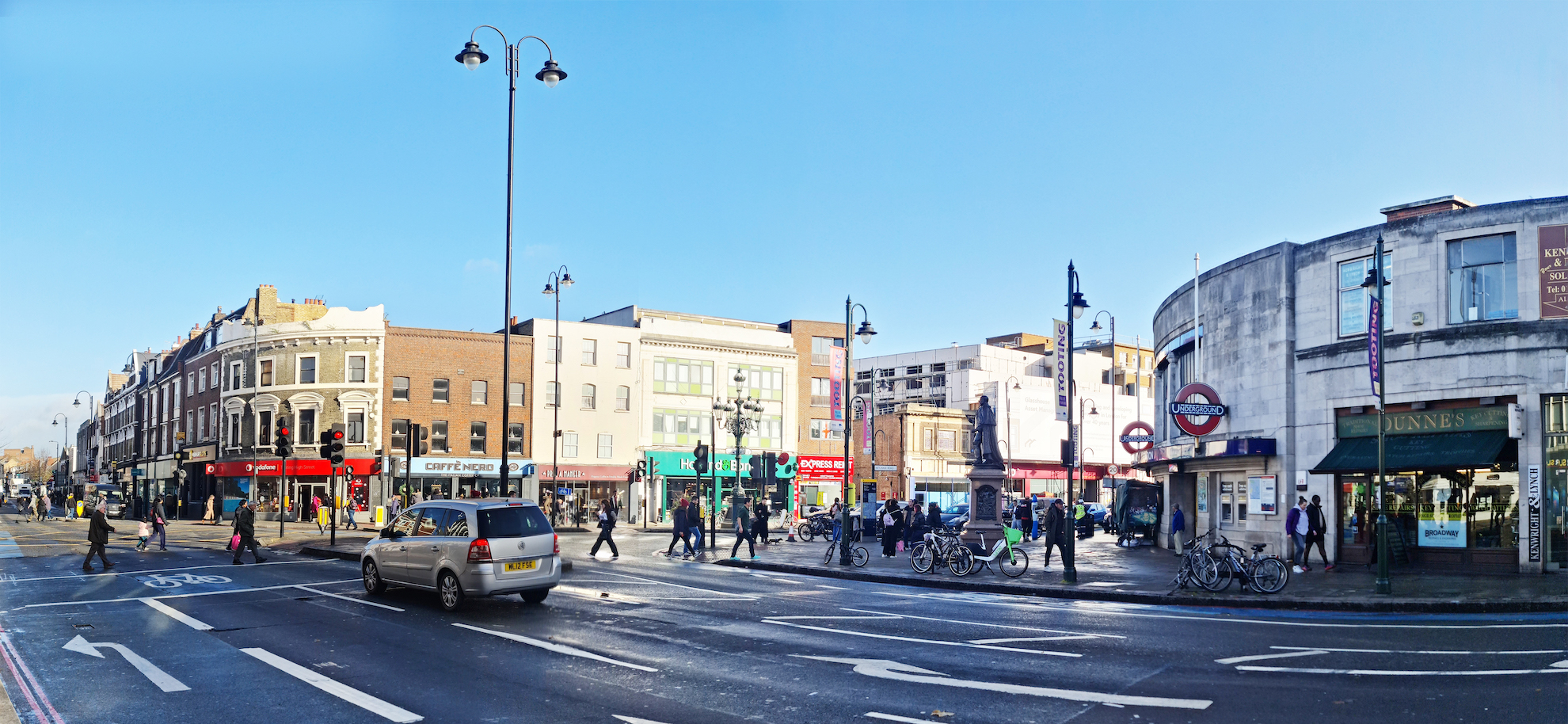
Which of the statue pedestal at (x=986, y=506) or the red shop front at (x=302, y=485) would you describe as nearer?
the statue pedestal at (x=986, y=506)

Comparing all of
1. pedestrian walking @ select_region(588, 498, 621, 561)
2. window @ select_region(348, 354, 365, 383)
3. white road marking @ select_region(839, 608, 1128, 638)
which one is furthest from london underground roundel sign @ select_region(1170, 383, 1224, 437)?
window @ select_region(348, 354, 365, 383)

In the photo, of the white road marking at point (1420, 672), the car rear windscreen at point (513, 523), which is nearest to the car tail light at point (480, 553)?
the car rear windscreen at point (513, 523)

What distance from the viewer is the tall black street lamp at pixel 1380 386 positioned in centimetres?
1923

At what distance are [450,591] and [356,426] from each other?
4265 centimetres

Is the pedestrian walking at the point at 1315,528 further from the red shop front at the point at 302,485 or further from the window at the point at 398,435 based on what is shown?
the window at the point at 398,435

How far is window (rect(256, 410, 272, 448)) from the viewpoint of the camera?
56.5 meters

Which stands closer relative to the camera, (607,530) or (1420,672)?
(1420,672)

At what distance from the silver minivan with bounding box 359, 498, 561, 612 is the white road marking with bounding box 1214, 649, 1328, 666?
9.65 meters

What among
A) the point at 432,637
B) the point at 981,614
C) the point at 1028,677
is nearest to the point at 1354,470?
the point at 981,614

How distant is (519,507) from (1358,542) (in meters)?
20.0

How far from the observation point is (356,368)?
184 ft

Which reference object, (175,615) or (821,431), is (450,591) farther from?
(821,431)

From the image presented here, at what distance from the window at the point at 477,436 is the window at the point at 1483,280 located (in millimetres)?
46427

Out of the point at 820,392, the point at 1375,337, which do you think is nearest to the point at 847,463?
the point at 1375,337
